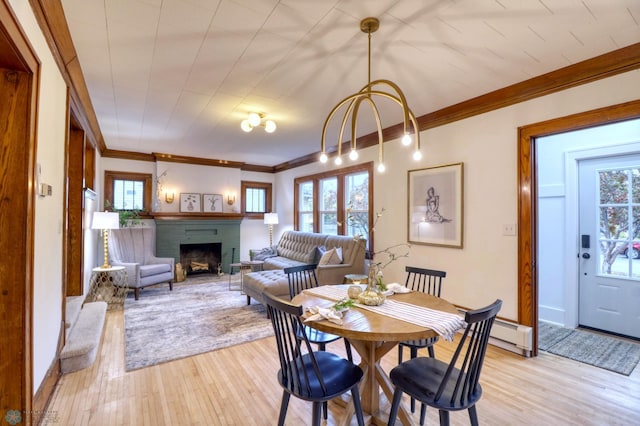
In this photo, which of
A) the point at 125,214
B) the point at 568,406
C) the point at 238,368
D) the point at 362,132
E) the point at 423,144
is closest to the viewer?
the point at 568,406

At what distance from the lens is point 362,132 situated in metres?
4.71

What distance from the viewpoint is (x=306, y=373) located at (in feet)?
5.13

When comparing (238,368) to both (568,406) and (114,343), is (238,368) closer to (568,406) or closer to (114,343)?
(114,343)

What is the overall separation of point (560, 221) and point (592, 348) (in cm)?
147

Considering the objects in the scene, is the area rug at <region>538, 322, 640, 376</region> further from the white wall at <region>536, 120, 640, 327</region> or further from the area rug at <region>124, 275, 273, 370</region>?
the area rug at <region>124, 275, 273, 370</region>

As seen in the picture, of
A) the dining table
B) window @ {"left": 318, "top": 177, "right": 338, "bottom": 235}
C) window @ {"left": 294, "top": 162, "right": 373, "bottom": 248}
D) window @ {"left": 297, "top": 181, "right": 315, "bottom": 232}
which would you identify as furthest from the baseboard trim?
window @ {"left": 297, "top": 181, "right": 315, "bottom": 232}

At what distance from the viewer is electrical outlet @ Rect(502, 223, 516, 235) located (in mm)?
3035

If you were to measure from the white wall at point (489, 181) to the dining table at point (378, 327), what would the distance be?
4.52ft

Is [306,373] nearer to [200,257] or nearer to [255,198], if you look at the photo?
[200,257]

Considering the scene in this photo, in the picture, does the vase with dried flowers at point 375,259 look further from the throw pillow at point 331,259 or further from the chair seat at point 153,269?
the chair seat at point 153,269

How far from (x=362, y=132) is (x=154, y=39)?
3.10 metres

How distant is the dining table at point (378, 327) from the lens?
159cm

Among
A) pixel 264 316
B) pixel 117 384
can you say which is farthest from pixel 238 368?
pixel 264 316

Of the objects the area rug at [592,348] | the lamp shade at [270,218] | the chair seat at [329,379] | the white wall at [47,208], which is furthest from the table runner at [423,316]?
the lamp shade at [270,218]
